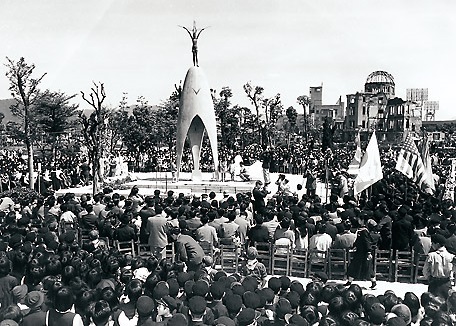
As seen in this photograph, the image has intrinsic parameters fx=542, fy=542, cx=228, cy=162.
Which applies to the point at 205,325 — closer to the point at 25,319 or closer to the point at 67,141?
the point at 25,319

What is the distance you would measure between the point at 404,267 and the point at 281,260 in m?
2.35

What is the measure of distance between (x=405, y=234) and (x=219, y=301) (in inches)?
211

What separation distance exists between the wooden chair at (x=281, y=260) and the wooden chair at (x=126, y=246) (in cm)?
279

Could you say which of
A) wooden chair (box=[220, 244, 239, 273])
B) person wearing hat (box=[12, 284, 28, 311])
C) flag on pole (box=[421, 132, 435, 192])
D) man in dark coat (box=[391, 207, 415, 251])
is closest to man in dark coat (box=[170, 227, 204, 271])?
wooden chair (box=[220, 244, 239, 273])

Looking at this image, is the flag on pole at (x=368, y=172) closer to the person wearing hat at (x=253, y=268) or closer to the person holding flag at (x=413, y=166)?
the person holding flag at (x=413, y=166)

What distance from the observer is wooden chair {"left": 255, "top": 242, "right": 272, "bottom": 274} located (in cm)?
1045

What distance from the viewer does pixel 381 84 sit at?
104 metres

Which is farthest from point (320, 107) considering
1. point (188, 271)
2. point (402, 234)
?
point (188, 271)

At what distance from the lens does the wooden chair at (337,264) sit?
33.4 feet

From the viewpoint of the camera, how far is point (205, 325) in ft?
19.0

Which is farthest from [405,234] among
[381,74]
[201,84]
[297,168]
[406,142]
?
[381,74]

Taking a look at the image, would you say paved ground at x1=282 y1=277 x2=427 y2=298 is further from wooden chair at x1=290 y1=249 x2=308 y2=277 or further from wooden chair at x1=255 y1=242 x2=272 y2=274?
wooden chair at x1=255 y1=242 x2=272 y2=274

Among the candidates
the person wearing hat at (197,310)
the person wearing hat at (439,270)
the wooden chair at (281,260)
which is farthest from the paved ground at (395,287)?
the person wearing hat at (197,310)

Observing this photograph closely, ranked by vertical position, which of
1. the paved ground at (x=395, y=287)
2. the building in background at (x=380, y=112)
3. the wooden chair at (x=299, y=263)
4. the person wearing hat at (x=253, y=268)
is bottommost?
the paved ground at (x=395, y=287)
